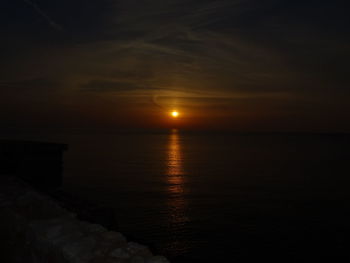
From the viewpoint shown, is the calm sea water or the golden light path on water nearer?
the calm sea water

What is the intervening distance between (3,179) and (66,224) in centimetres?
359

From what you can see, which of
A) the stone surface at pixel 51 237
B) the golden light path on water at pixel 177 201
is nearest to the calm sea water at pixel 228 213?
the golden light path on water at pixel 177 201

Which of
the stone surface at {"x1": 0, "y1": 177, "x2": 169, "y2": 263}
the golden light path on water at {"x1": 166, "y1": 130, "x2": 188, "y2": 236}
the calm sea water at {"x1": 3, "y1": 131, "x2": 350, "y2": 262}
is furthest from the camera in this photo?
the golden light path on water at {"x1": 166, "y1": 130, "x2": 188, "y2": 236}

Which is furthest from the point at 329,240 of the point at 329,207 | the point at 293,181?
the point at 293,181

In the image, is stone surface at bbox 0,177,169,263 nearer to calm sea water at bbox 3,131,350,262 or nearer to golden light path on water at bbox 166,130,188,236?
calm sea water at bbox 3,131,350,262

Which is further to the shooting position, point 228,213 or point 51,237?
point 228,213

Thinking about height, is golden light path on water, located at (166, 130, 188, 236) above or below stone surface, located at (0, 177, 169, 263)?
below

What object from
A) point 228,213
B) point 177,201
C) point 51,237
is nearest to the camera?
point 51,237

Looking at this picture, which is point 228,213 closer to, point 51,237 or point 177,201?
point 177,201

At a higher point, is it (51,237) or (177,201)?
(51,237)

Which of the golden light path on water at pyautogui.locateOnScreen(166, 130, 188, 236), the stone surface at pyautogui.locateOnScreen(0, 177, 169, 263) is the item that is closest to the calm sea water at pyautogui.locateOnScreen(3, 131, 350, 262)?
the golden light path on water at pyautogui.locateOnScreen(166, 130, 188, 236)

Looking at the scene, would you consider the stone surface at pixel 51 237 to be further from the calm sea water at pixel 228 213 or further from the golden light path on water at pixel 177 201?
the golden light path on water at pixel 177 201

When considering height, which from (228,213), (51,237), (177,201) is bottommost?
(177,201)

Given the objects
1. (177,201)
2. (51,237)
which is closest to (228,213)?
(177,201)
